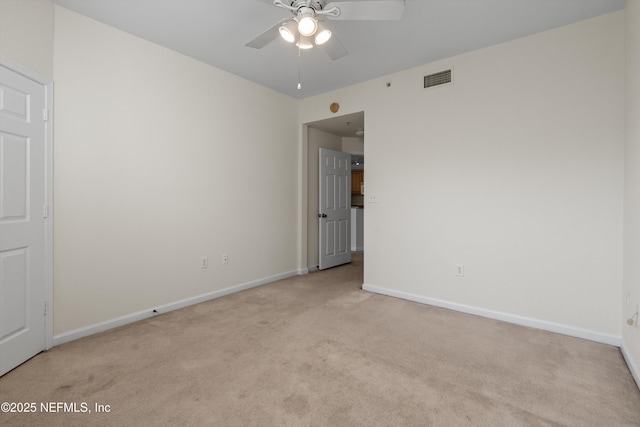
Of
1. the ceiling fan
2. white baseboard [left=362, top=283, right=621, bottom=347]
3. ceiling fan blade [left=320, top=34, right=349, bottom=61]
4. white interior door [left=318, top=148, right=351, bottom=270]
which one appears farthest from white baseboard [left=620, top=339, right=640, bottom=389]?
white interior door [left=318, top=148, right=351, bottom=270]

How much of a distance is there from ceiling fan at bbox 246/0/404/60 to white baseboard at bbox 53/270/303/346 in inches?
110

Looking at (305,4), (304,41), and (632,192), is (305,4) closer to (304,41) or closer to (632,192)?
(304,41)

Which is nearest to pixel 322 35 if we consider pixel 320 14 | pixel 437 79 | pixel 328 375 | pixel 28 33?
pixel 320 14

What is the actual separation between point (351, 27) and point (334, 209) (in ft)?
10.3

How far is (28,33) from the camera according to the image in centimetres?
213

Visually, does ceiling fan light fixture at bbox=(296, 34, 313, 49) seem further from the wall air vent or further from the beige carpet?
the beige carpet

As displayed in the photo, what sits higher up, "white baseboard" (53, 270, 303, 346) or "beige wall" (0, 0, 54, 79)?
"beige wall" (0, 0, 54, 79)

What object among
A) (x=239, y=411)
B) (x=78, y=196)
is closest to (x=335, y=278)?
(x=239, y=411)

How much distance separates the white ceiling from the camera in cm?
236

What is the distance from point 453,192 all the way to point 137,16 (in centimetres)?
345

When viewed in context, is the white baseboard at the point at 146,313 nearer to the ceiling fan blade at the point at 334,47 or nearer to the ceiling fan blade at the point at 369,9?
the ceiling fan blade at the point at 334,47

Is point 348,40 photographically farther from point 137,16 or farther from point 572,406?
point 572,406

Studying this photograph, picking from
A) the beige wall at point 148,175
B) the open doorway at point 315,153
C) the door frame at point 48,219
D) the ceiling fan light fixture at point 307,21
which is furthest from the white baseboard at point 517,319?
the door frame at point 48,219

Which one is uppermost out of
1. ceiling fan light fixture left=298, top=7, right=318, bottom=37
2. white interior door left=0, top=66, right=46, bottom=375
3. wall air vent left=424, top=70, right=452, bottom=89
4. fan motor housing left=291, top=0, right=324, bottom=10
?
wall air vent left=424, top=70, right=452, bottom=89
